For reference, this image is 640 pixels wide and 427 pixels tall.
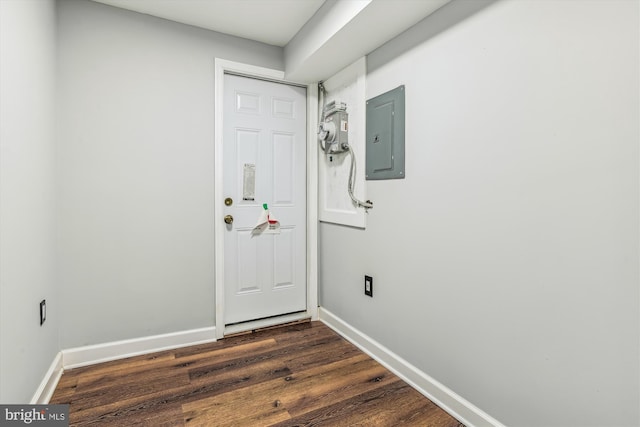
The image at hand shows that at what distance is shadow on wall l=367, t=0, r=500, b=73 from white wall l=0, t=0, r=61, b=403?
1.84 meters

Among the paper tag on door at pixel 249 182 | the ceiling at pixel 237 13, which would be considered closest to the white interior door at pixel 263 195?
the paper tag on door at pixel 249 182

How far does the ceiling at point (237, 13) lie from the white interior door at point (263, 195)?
366 millimetres

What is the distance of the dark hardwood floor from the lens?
5.35 ft

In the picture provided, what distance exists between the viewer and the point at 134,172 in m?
2.25

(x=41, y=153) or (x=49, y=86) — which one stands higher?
(x=49, y=86)

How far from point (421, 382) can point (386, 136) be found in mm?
1452

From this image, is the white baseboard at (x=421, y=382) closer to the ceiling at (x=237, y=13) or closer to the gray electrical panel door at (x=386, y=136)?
the gray electrical panel door at (x=386, y=136)

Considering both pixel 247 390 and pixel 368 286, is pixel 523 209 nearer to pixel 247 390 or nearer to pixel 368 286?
pixel 368 286

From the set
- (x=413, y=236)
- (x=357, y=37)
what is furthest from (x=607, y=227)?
(x=357, y=37)

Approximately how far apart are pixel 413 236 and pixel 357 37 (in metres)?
1.25

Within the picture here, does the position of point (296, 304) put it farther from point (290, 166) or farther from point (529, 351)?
point (529, 351)

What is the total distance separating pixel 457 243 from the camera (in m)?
1.65

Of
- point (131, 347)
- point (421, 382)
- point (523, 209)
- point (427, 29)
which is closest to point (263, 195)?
point (131, 347)

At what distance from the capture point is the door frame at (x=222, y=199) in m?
2.50
